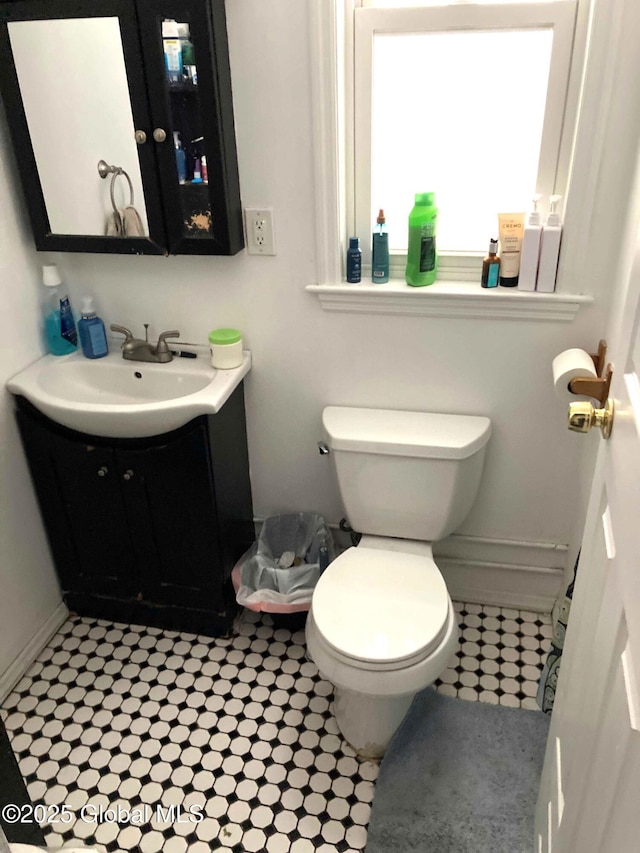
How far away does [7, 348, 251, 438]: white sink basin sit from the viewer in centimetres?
172

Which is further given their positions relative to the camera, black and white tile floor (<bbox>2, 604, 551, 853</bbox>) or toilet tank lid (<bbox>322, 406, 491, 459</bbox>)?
toilet tank lid (<bbox>322, 406, 491, 459</bbox>)

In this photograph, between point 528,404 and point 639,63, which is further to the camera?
point 528,404

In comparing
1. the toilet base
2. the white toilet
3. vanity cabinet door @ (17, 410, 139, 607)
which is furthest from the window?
the toilet base

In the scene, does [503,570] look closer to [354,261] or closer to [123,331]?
[354,261]

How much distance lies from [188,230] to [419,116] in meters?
A: 0.65

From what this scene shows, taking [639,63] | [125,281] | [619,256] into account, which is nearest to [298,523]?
[125,281]

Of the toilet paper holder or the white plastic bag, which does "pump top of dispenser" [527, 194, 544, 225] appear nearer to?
the toilet paper holder

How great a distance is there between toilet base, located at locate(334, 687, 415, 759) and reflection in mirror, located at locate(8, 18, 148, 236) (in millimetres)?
1316

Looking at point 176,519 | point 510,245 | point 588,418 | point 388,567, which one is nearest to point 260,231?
point 510,245

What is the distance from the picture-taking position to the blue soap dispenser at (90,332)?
1.96 metres

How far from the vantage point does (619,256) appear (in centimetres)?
158

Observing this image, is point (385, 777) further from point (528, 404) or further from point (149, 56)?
point (149, 56)

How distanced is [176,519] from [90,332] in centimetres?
59

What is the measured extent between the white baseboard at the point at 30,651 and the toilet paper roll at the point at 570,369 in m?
1.64
